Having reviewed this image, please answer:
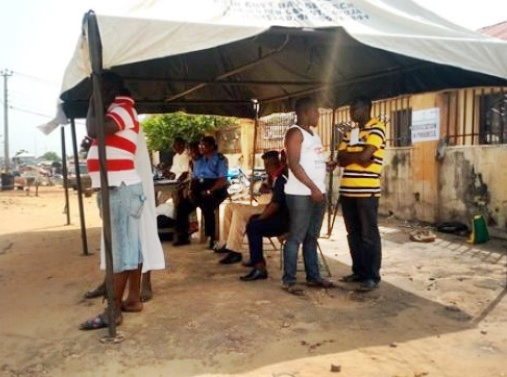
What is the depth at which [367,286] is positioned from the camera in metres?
5.01

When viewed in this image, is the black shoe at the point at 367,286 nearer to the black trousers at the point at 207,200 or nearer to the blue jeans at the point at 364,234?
the blue jeans at the point at 364,234

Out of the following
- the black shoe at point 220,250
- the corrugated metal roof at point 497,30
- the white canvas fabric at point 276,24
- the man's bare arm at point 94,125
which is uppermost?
the corrugated metal roof at point 497,30

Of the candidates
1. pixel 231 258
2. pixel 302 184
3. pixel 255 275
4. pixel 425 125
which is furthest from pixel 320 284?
pixel 425 125

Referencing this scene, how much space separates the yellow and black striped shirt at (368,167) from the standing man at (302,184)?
282mm

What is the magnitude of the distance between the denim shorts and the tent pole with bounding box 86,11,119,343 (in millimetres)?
154

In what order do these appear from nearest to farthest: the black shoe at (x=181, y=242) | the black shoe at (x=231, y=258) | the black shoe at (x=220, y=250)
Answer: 1. the black shoe at (x=231, y=258)
2. the black shoe at (x=220, y=250)
3. the black shoe at (x=181, y=242)

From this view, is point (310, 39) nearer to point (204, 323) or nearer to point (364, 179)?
point (364, 179)

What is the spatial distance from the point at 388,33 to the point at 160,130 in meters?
19.4

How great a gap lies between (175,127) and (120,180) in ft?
61.5

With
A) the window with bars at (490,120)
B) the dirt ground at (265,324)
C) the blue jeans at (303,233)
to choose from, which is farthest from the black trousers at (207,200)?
the window with bars at (490,120)

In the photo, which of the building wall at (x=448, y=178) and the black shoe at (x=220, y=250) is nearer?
the black shoe at (x=220, y=250)

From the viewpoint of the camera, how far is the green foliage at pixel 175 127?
71.4 feet

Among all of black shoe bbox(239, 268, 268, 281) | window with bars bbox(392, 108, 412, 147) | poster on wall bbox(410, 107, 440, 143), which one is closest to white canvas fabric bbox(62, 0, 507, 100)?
black shoe bbox(239, 268, 268, 281)

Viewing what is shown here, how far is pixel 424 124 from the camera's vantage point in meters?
9.40
